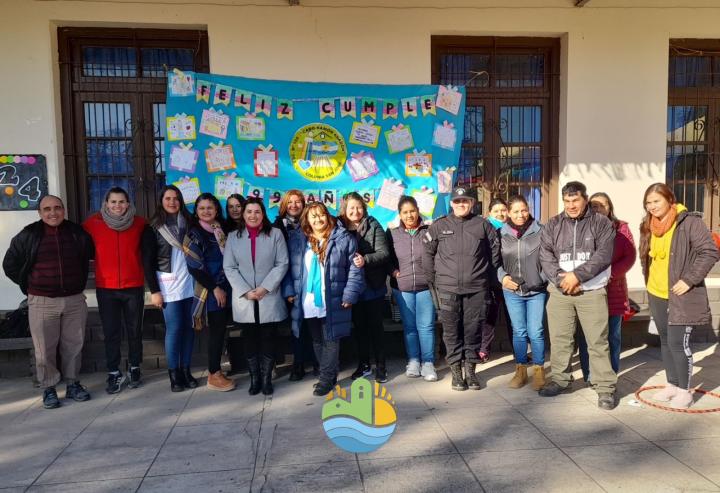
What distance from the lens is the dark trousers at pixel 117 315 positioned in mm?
4238

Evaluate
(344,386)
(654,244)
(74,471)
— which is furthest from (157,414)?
(654,244)

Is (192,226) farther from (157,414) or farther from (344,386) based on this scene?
(344,386)

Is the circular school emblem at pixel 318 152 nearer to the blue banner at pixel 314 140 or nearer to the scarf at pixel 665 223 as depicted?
the blue banner at pixel 314 140

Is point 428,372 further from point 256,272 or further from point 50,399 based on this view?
point 50,399

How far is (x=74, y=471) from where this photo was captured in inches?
116

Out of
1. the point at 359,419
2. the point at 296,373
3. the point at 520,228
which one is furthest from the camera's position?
the point at 296,373

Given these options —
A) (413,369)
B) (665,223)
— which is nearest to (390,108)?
(413,369)

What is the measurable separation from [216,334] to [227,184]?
1.80 metres

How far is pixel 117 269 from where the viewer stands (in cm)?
419

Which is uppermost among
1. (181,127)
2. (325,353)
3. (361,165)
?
(181,127)

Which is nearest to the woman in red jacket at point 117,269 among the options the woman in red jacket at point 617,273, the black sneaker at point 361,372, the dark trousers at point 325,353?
the dark trousers at point 325,353

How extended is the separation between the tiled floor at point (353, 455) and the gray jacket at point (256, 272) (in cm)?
71

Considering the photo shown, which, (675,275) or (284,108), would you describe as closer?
(675,275)

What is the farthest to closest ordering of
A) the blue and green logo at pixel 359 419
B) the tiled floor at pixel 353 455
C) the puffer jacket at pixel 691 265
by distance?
the puffer jacket at pixel 691 265 → the blue and green logo at pixel 359 419 → the tiled floor at pixel 353 455
